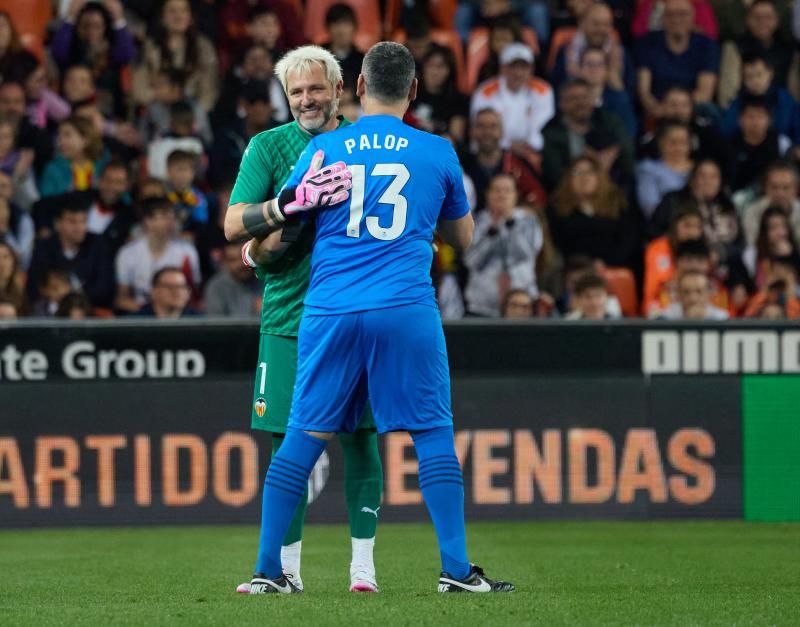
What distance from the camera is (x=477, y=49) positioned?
14883 mm

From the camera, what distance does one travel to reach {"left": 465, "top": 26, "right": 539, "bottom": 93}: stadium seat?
1473 cm

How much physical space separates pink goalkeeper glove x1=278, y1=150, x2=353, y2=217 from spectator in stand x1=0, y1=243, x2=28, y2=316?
641cm

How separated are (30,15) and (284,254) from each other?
9.23m

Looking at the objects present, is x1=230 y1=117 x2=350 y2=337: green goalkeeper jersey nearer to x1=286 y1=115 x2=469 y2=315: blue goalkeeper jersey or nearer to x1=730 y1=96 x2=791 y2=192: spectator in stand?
x1=286 y1=115 x2=469 y2=315: blue goalkeeper jersey

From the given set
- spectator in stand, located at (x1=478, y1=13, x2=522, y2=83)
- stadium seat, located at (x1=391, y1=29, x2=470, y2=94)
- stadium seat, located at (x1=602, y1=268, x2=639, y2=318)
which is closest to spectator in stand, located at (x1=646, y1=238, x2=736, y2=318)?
stadium seat, located at (x1=602, y1=268, x2=639, y2=318)

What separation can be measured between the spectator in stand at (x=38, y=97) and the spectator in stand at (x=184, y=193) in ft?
4.81

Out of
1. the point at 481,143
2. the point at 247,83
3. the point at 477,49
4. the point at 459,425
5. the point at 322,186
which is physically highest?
the point at 477,49

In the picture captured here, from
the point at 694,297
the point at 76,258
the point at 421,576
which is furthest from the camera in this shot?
the point at 76,258

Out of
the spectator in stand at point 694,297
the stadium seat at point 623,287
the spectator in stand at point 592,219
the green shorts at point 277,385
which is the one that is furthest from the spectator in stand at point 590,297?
the green shorts at point 277,385

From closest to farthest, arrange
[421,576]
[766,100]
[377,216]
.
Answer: [377,216] < [421,576] < [766,100]

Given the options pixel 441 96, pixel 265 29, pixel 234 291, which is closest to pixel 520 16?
pixel 441 96

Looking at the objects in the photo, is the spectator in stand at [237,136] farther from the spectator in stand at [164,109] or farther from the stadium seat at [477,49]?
the stadium seat at [477,49]

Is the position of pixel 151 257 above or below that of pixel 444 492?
above

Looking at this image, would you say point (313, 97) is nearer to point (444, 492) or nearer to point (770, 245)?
point (444, 492)
